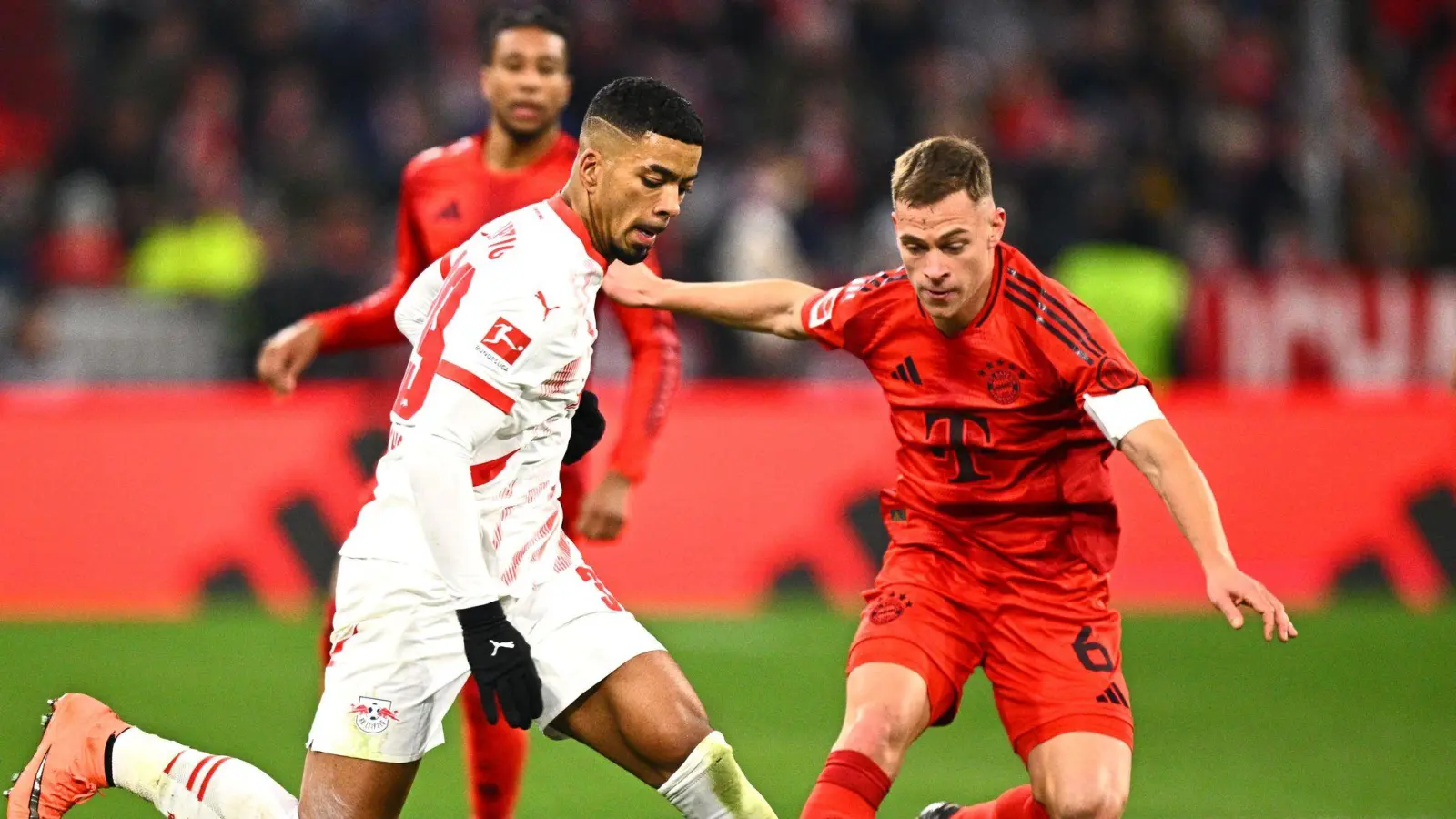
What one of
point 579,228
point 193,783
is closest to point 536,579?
point 579,228

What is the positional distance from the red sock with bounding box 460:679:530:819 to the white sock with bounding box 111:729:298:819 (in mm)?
923

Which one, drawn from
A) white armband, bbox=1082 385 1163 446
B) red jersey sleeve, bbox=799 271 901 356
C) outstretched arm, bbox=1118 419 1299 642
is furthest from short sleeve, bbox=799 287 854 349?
outstretched arm, bbox=1118 419 1299 642

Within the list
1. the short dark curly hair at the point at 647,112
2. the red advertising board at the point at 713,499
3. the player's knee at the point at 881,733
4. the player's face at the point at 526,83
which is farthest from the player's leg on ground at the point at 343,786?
the red advertising board at the point at 713,499

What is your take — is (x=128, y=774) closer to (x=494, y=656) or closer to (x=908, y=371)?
(x=494, y=656)

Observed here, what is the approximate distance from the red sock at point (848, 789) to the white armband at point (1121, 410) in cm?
104

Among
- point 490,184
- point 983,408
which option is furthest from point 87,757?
point 983,408

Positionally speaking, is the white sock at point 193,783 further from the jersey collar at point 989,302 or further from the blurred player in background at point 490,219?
the jersey collar at point 989,302

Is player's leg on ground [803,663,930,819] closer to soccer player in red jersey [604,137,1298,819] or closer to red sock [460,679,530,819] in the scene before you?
soccer player in red jersey [604,137,1298,819]

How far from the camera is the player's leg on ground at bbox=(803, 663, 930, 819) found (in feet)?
15.5

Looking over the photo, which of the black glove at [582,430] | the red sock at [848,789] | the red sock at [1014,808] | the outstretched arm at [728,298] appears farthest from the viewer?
the outstretched arm at [728,298]

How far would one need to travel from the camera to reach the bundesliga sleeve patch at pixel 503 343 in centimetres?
422

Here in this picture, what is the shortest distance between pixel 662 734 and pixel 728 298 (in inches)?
55.4

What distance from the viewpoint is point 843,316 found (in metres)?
5.25

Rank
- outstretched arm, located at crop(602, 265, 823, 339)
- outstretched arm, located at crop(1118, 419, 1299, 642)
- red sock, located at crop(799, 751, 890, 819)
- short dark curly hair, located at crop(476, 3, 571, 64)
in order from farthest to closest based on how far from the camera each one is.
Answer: short dark curly hair, located at crop(476, 3, 571, 64), outstretched arm, located at crop(602, 265, 823, 339), red sock, located at crop(799, 751, 890, 819), outstretched arm, located at crop(1118, 419, 1299, 642)
